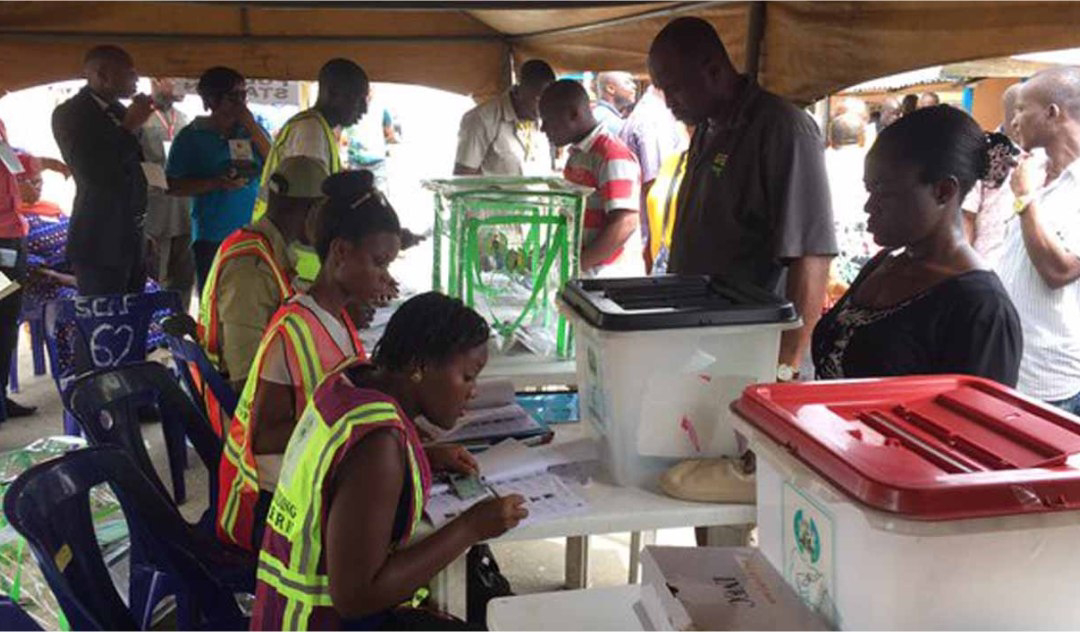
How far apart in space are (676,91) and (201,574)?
1.62 meters

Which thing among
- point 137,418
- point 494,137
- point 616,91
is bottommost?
point 137,418

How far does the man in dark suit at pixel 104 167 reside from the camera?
4152 mm

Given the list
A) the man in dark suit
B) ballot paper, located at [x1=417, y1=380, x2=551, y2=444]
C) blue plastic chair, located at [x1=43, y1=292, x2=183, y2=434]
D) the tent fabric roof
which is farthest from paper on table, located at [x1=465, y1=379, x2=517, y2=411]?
the man in dark suit

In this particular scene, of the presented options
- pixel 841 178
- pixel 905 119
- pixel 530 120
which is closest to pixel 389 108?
pixel 841 178

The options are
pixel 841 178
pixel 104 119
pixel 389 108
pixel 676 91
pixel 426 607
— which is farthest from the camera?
pixel 389 108

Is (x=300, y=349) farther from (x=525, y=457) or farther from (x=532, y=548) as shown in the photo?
(x=532, y=548)

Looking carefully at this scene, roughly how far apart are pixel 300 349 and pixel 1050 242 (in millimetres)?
1983

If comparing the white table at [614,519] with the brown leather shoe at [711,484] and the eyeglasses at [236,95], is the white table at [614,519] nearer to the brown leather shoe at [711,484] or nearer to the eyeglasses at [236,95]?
the brown leather shoe at [711,484]

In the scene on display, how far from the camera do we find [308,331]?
1929 mm

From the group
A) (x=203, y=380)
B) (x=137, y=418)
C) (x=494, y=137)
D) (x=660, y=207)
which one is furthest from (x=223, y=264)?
(x=494, y=137)

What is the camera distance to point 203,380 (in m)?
2.56

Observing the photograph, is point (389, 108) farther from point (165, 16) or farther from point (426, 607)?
point (426, 607)

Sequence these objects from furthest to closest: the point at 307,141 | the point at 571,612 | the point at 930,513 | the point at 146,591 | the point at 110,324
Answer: the point at 307,141 → the point at 110,324 → the point at 146,591 → the point at 571,612 → the point at 930,513

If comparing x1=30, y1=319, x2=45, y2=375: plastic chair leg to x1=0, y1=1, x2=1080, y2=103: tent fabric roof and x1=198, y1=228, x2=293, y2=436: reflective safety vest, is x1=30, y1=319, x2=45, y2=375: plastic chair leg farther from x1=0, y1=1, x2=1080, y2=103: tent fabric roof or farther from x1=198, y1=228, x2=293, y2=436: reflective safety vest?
x1=198, y1=228, x2=293, y2=436: reflective safety vest
